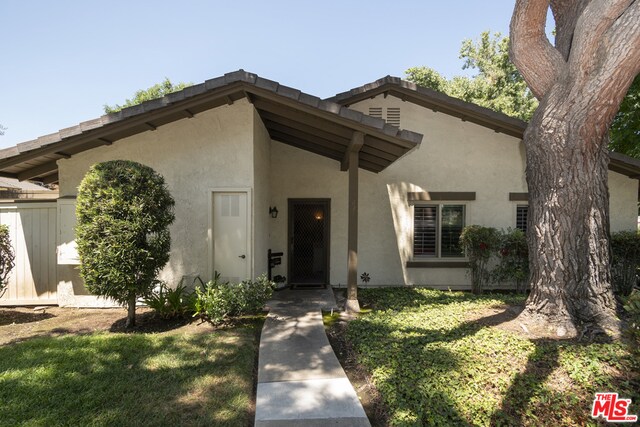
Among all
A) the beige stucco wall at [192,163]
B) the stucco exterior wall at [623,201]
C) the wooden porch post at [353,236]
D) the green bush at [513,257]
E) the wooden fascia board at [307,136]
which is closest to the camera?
the wooden porch post at [353,236]

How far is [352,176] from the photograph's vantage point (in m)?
6.29

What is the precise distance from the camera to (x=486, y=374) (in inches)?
134

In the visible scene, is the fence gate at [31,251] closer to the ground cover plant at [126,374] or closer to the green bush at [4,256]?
the green bush at [4,256]

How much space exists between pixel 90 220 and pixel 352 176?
461cm

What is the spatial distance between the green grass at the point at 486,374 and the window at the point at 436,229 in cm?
367

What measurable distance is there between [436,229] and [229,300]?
5934 millimetres

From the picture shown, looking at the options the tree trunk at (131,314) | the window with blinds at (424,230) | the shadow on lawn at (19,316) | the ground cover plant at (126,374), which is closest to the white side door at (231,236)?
the ground cover plant at (126,374)

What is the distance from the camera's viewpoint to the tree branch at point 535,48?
15.6 feet

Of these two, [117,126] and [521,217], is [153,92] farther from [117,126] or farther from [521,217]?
[521,217]

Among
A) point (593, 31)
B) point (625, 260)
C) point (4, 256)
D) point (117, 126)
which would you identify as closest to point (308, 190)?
point (117, 126)

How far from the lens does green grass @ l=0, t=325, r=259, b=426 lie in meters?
2.96

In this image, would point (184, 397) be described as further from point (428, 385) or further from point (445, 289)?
point (445, 289)

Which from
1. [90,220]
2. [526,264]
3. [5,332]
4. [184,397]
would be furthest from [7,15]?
[526,264]
